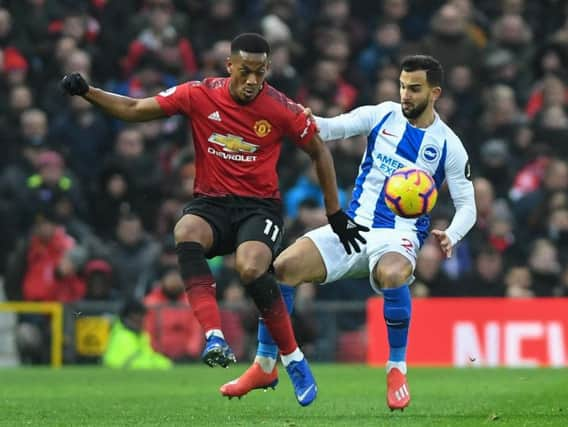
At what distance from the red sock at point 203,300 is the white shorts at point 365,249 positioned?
90 cm

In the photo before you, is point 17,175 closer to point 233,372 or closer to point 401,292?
point 233,372

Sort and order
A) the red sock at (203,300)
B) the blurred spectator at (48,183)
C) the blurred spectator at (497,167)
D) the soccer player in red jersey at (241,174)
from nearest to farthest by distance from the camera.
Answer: the red sock at (203,300) < the soccer player in red jersey at (241,174) < the blurred spectator at (48,183) < the blurred spectator at (497,167)

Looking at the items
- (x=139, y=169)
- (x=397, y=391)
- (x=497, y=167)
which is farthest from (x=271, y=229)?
(x=497, y=167)

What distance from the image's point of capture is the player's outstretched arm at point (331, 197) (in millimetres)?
9594

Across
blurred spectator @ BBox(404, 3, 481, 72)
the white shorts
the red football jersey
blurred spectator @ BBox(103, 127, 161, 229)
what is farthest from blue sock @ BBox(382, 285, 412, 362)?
blurred spectator @ BBox(404, 3, 481, 72)

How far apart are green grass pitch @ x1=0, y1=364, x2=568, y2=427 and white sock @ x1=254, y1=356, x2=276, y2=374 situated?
0.83 ft

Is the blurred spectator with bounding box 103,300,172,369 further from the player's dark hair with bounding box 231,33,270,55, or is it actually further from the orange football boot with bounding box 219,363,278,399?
the player's dark hair with bounding box 231,33,270,55

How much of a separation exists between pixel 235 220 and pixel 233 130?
0.56 metres

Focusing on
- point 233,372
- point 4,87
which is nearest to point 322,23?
point 4,87

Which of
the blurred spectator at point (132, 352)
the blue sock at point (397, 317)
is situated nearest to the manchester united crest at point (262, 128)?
the blue sock at point (397, 317)

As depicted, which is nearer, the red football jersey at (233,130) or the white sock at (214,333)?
the white sock at (214,333)

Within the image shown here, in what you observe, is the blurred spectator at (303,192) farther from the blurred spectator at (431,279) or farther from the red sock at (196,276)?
the red sock at (196,276)

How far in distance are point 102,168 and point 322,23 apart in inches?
149

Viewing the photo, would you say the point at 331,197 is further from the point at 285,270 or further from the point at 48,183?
the point at 48,183
